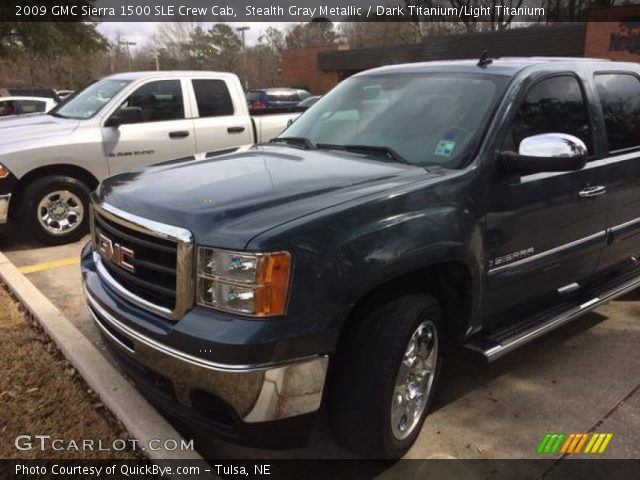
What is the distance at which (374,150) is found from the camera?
3.35 m

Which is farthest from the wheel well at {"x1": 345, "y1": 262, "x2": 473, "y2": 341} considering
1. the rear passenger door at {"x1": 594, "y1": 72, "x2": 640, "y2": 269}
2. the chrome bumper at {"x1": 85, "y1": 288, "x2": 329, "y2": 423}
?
the rear passenger door at {"x1": 594, "y1": 72, "x2": 640, "y2": 269}

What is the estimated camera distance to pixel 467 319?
3.04 m

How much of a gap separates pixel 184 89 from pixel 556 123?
4910mm

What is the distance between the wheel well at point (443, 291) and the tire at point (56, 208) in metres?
4.62

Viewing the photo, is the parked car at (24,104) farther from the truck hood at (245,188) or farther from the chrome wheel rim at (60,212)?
the truck hood at (245,188)

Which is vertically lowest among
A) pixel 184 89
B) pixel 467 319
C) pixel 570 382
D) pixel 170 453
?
pixel 570 382

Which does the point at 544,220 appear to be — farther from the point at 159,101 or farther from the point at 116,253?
the point at 159,101

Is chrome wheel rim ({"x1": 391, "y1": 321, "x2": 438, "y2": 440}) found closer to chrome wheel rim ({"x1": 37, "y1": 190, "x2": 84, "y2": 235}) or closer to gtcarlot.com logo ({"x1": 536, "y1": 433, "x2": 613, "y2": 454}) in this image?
gtcarlot.com logo ({"x1": 536, "y1": 433, "x2": 613, "y2": 454})

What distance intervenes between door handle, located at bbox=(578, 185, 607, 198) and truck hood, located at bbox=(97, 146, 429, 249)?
1221 millimetres

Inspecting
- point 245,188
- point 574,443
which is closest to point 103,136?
point 245,188

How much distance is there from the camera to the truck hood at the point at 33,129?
19.9 feet

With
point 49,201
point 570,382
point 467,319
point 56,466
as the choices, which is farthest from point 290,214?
point 49,201

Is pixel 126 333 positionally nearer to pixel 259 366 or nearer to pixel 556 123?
pixel 259 366

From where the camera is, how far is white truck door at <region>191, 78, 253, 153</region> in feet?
23.7
